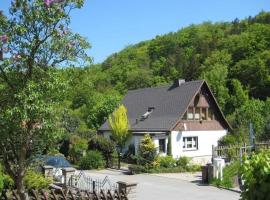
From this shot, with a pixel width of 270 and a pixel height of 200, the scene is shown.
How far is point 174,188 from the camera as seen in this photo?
21.8m

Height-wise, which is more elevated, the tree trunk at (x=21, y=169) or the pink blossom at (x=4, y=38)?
the pink blossom at (x=4, y=38)

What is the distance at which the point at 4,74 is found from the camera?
10219 mm

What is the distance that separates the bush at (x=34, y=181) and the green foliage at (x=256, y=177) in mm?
12496

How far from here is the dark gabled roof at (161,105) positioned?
36625 millimetres

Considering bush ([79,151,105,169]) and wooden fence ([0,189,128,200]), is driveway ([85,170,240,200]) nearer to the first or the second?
wooden fence ([0,189,128,200])

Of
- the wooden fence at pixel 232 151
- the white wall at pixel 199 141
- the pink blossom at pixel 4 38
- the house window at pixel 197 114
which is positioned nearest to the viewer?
the pink blossom at pixel 4 38

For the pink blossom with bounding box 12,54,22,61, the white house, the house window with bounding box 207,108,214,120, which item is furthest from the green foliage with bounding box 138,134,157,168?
the pink blossom with bounding box 12,54,22,61

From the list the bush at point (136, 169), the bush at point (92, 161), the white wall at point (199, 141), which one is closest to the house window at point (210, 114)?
the white wall at point (199, 141)

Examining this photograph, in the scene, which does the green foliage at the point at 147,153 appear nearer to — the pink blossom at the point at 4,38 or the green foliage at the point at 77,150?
the green foliage at the point at 77,150

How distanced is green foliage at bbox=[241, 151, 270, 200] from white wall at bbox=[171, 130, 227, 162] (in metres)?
29.7

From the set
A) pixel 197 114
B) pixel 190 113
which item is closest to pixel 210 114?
pixel 197 114

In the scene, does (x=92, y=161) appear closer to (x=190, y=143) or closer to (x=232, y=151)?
(x=190, y=143)

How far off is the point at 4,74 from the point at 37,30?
1289 millimetres

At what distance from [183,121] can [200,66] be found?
50.6 meters
